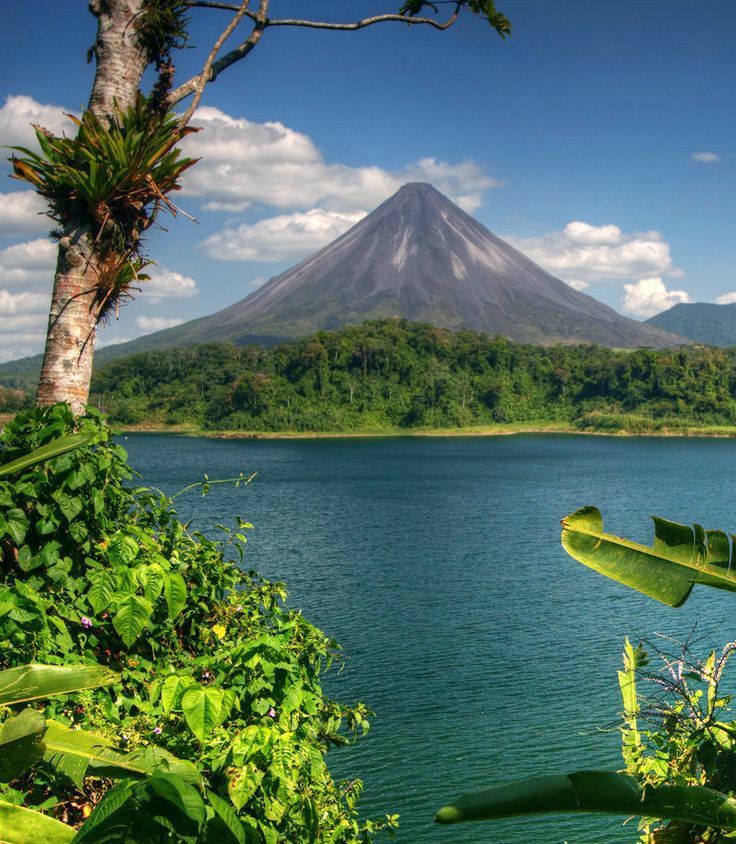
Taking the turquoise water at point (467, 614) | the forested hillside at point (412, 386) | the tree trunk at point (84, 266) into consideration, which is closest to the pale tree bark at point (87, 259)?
the tree trunk at point (84, 266)

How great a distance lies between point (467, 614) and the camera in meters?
15.5

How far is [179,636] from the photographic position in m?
3.94

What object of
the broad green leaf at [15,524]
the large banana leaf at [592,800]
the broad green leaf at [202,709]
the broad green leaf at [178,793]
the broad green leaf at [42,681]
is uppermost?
the broad green leaf at [15,524]

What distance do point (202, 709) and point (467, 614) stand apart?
43.6ft

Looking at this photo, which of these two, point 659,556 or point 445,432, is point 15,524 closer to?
point 659,556

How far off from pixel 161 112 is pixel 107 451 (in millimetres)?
1816

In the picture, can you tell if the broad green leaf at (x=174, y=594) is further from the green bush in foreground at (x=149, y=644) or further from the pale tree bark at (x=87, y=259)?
the pale tree bark at (x=87, y=259)

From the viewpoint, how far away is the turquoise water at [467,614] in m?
8.98

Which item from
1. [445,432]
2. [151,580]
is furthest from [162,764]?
[445,432]

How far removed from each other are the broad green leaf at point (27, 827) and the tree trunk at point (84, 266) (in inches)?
94.9

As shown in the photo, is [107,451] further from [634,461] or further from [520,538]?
[634,461]

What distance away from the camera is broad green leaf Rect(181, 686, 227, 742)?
2.74 metres

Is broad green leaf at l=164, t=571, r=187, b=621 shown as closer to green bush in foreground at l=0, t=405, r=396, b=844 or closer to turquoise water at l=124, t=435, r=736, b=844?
green bush in foreground at l=0, t=405, r=396, b=844

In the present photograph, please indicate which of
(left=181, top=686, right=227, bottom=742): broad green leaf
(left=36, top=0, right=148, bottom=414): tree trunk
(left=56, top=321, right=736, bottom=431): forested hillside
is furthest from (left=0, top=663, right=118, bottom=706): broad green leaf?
(left=56, top=321, right=736, bottom=431): forested hillside
